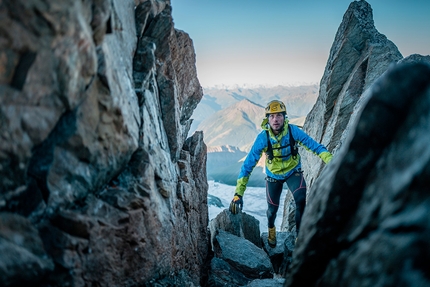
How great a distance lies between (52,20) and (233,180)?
396 ft

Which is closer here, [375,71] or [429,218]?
[429,218]

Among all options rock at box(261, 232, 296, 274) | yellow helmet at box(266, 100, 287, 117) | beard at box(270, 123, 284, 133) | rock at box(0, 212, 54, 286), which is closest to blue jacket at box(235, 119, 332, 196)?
beard at box(270, 123, 284, 133)

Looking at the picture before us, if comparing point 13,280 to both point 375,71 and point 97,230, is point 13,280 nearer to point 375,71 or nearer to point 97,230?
point 97,230

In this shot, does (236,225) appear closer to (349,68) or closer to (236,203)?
(236,203)

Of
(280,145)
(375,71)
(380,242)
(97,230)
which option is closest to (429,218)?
(380,242)

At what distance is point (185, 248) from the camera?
740 cm

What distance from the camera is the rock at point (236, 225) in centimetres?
1191

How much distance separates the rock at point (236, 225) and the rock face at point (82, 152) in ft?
18.3

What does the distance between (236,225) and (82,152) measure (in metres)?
9.73

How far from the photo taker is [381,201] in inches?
108

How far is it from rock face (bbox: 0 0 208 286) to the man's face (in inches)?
147

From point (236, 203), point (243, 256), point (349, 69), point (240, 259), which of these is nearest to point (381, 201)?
point (236, 203)

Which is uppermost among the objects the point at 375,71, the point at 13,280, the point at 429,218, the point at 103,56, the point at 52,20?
the point at 375,71

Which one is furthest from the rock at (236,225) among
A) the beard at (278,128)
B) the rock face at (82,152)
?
the beard at (278,128)
